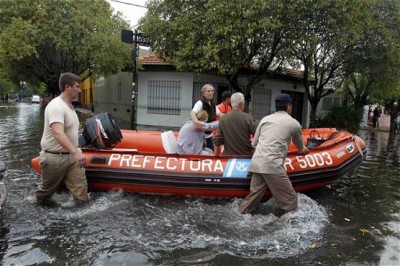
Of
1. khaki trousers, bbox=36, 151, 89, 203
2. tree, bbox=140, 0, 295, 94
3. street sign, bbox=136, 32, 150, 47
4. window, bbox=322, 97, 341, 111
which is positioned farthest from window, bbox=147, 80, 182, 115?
khaki trousers, bbox=36, 151, 89, 203

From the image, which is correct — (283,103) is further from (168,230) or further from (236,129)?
(168,230)

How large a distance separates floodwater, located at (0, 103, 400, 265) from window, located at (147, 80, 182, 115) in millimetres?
11079

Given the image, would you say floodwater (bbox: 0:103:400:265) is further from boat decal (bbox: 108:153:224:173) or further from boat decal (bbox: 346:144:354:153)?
boat decal (bbox: 346:144:354:153)

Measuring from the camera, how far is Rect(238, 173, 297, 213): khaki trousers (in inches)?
195

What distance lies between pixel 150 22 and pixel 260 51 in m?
3.98

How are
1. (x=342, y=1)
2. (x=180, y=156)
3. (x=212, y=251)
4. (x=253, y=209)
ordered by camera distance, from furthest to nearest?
1. (x=342, y=1)
2. (x=180, y=156)
3. (x=253, y=209)
4. (x=212, y=251)

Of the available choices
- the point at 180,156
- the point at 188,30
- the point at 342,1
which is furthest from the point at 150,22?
the point at 180,156

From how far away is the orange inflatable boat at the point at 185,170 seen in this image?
578cm

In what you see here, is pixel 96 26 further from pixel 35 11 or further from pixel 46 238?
pixel 46 238

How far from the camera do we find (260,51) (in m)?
13.7

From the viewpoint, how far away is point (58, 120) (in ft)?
14.8

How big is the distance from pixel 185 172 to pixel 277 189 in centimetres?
147

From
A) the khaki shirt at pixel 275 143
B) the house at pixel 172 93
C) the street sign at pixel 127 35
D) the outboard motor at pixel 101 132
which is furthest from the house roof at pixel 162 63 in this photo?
the khaki shirt at pixel 275 143

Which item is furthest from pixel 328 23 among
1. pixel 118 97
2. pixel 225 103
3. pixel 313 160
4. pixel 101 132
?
pixel 118 97
